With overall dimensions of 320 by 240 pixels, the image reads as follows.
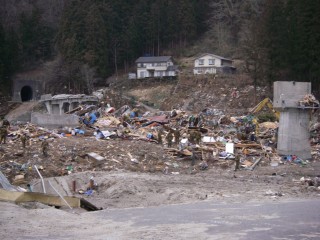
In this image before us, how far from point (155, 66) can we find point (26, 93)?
49.5ft

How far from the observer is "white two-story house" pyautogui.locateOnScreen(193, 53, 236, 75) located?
49781 millimetres

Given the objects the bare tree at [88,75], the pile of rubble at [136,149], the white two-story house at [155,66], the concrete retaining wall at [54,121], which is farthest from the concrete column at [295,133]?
the white two-story house at [155,66]

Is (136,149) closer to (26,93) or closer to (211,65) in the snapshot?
(211,65)

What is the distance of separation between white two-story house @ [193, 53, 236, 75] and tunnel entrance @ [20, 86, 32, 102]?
18.7 meters

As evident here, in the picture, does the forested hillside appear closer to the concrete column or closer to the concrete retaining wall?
the concrete retaining wall

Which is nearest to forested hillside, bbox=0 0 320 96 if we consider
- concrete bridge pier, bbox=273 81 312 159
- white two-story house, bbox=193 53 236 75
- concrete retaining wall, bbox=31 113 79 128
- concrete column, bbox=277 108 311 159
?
white two-story house, bbox=193 53 236 75

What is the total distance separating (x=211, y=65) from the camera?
5056cm

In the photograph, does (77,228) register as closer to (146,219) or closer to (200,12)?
(146,219)

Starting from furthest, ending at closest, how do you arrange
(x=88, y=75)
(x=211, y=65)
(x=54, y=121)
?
1. (x=211, y=65)
2. (x=88, y=75)
3. (x=54, y=121)

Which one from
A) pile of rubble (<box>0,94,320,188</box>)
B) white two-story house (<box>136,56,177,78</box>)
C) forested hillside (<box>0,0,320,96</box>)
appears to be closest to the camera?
pile of rubble (<box>0,94,320,188</box>)

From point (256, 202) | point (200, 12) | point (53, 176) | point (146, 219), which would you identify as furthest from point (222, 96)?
point (146, 219)

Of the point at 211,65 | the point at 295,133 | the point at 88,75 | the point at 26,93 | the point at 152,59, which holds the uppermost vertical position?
the point at 152,59

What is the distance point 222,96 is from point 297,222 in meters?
32.3

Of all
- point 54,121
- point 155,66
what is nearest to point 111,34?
point 155,66
